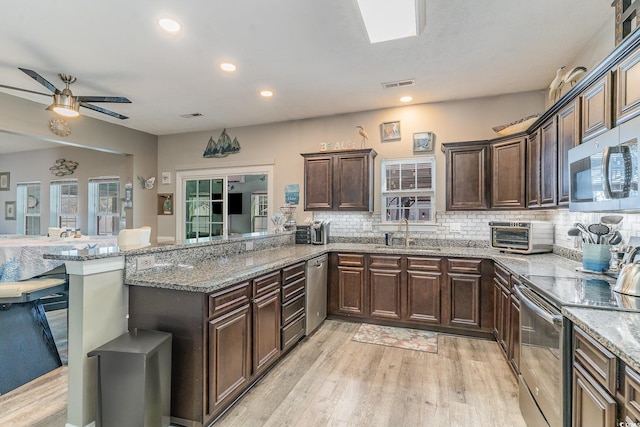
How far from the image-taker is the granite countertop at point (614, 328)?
39.3 inches

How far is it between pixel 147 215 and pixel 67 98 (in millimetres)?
2957

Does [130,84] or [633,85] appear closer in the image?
[633,85]

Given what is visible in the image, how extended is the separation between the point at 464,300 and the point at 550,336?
184 centimetres

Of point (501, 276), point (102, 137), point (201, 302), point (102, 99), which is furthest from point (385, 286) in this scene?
point (102, 137)

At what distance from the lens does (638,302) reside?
1.49 metres

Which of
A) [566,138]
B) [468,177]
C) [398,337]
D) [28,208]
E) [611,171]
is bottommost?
[398,337]

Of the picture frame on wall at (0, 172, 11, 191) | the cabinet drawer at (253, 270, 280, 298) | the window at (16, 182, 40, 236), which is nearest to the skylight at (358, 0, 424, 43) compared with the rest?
the cabinet drawer at (253, 270, 280, 298)

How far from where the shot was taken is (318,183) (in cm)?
441

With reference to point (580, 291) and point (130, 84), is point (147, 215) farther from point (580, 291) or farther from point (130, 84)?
point (580, 291)

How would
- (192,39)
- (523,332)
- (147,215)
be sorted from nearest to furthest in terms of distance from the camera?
(523,332) → (192,39) → (147,215)

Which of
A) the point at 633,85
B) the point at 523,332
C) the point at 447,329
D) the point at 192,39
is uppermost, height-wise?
the point at 192,39

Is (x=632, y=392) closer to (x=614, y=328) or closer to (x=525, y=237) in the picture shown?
(x=614, y=328)

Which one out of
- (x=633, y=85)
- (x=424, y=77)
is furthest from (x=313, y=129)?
(x=633, y=85)

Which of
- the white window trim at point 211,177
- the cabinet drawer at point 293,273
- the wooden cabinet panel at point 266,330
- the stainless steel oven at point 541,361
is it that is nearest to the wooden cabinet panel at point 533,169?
the stainless steel oven at point 541,361
